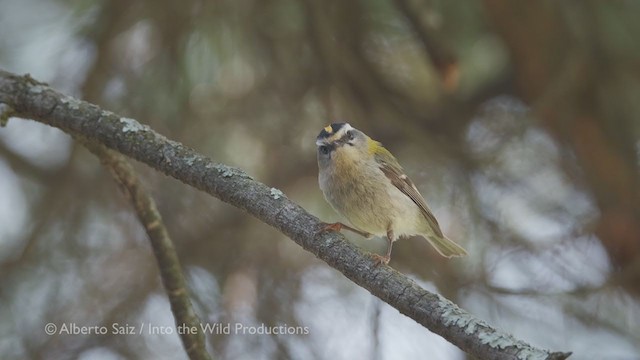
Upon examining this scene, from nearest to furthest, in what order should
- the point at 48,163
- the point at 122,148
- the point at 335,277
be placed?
the point at 122,148 < the point at 48,163 < the point at 335,277

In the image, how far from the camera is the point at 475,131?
336 centimetres

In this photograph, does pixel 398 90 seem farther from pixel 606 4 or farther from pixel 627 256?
pixel 627 256

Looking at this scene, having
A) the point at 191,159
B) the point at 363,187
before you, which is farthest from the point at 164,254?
the point at 363,187

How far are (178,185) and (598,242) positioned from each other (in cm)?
186

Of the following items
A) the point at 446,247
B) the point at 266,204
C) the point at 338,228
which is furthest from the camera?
the point at 446,247

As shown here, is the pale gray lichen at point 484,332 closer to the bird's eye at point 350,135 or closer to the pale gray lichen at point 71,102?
the pale gray lichen at point 71,102

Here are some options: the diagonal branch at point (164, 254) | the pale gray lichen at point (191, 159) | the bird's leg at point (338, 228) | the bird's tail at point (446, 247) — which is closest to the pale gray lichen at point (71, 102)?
the diagonal branch at point (164, 254)

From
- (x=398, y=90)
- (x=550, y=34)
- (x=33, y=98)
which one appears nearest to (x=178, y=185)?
(x=398, y=90)

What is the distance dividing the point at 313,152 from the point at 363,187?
683 millimetres

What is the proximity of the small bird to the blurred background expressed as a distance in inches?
13.1

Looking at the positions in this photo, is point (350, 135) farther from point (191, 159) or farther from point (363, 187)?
point (191, 159)

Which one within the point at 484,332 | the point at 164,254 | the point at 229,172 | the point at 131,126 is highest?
the point at 131,126

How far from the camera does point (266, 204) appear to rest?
185cm

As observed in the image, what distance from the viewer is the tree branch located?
1.44 m
